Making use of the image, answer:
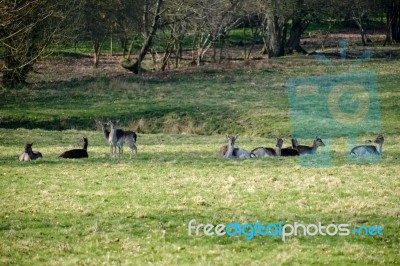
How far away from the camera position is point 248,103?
44.1 m

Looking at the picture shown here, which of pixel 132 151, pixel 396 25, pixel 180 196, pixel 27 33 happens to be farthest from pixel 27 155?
pixel 396 25

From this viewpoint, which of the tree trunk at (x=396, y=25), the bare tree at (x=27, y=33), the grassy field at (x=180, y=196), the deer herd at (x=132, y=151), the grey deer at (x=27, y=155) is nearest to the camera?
the grassy field at (x=180, y=196)

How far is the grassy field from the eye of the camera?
12.2 metres

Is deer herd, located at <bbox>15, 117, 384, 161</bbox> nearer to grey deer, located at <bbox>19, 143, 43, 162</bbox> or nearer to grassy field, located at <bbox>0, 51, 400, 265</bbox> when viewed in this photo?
grey deer, located at <bbox>19, 143, 43, 162</bbox>

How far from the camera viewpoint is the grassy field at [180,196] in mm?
12156

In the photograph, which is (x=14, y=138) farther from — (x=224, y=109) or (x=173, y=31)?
(x=173, y=31)

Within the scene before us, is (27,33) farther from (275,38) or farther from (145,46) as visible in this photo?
(275,38)

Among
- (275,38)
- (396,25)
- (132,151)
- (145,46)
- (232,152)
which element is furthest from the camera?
(396,25)

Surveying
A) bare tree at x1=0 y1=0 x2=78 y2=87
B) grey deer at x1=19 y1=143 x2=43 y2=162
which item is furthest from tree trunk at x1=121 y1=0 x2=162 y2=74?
grey deer at x1=19 y1=143 x2=43 y2=162

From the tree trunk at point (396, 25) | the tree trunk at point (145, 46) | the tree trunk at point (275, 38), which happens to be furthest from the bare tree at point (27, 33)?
the tree trunk at point (396, 25)

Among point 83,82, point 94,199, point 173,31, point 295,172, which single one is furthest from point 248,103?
point 94,199

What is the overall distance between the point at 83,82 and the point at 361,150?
101 feet

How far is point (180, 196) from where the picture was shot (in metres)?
17.1

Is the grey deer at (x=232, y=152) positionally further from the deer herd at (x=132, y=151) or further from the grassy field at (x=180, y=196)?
the grassy field at (x=180, y=196)
